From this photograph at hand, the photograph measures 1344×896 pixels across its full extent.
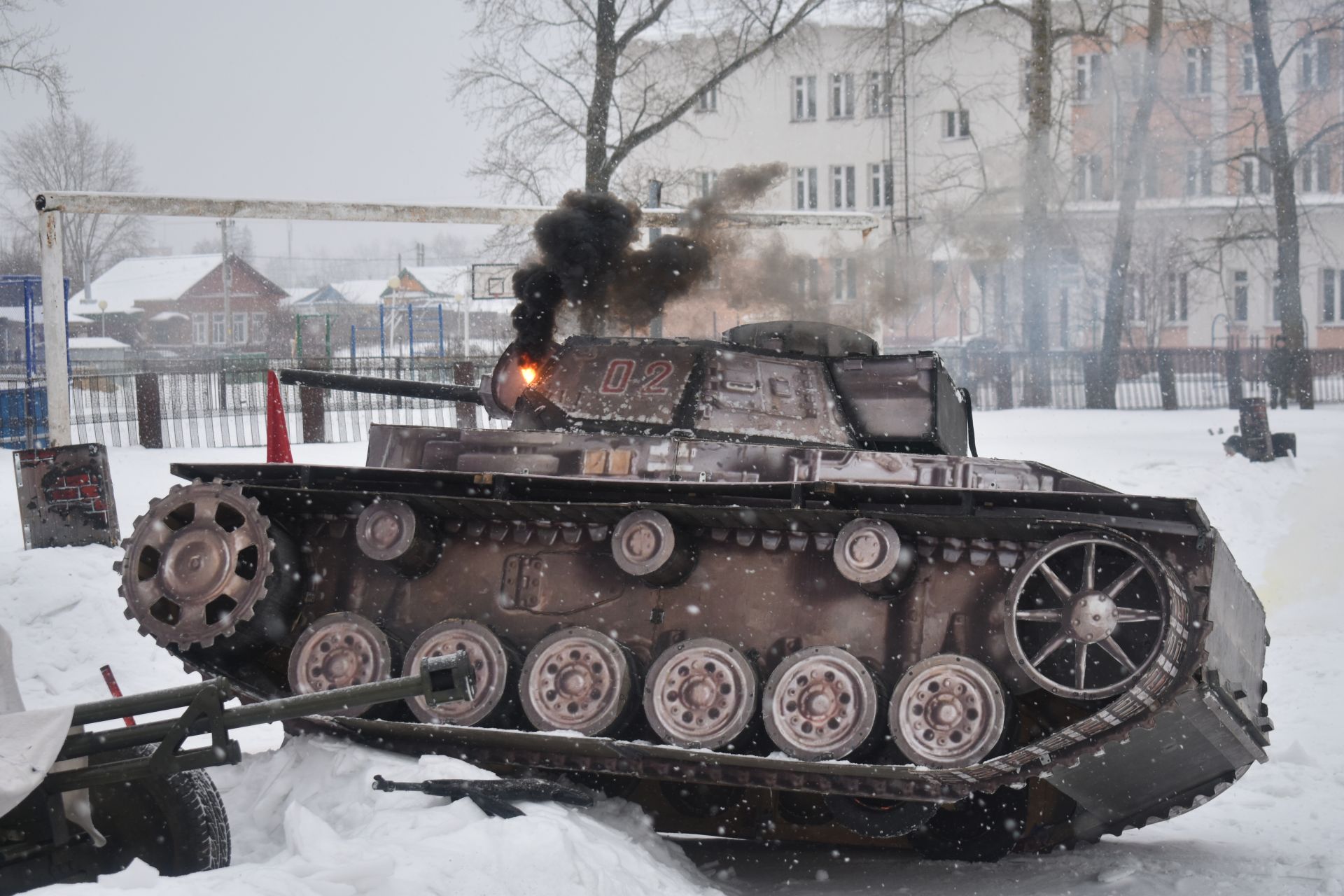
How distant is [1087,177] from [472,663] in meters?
30.9

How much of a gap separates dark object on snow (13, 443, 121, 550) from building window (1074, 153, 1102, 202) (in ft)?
58.2

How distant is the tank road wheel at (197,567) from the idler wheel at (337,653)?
1.23 feet

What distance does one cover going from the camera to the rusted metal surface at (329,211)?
1219 cm

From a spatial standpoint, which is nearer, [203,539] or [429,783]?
[429,783]

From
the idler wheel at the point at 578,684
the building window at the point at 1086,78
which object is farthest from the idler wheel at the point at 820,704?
the building window at the point at 1086,78

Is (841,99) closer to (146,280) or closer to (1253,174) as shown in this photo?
(1253,174)

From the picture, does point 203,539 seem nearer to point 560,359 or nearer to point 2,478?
point 560,359

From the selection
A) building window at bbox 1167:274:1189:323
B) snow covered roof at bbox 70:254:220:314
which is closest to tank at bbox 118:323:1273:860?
building window at bbox 1167:274:1189:323

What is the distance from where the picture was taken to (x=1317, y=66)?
26969 millimetres

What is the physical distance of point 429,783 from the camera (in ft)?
18.3

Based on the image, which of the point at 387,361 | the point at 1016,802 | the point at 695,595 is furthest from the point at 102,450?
the point at 387,361

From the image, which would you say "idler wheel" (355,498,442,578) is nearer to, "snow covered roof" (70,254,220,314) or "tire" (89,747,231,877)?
"tire" (89,747,231,877)

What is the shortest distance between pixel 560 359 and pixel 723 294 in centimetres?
801

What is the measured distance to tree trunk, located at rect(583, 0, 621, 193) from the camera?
18.6 m
